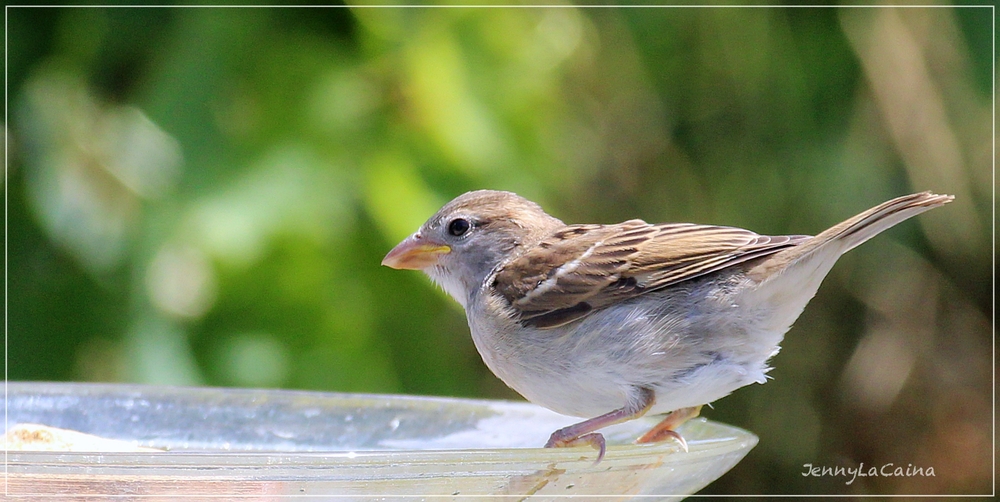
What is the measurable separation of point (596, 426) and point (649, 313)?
35 cm

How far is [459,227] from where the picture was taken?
9.86 feet

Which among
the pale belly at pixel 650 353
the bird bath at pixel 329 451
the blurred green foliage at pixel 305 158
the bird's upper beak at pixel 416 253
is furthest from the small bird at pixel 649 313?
the blurred green foliage at pixel 305 158

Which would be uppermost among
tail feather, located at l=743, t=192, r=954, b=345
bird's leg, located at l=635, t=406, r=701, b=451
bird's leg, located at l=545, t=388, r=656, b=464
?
tail feather, located at l=743, t=192, r=954, b=345

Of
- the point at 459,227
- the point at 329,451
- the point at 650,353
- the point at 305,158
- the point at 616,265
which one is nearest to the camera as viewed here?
the point at 329,451

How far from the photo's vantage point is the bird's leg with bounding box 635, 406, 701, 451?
242 centimetres

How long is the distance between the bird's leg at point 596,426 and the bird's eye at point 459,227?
0.80m

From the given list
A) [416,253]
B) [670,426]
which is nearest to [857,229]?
[670,426]

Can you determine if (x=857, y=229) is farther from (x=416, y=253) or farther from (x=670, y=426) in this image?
(x=416, y=253)

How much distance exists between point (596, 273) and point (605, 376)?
0.32m

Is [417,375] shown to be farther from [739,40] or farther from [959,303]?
[959,303]

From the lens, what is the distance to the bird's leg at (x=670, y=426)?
7.93 feet

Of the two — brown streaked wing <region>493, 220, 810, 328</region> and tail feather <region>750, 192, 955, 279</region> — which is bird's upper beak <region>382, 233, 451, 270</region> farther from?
tail feather <region>750, 192, 955, 279</region>

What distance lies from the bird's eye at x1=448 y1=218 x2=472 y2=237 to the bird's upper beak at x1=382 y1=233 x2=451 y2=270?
0.16 feet

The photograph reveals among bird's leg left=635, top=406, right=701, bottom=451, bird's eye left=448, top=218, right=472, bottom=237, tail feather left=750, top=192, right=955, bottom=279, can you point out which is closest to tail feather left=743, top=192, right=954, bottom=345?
tail feather left=750, top=192, right=955, bottom=279
